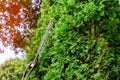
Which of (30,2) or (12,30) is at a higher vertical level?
(30,2)

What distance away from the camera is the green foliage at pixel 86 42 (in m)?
5.27

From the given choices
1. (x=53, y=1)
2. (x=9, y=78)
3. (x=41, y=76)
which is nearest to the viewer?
(x=41, y=76)

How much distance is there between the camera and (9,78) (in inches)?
488

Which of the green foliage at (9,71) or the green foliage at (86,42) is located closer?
the green foliage at (86,42)

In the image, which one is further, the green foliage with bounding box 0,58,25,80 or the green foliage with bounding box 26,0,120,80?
the green foliage with bounding box 0,58,25,80

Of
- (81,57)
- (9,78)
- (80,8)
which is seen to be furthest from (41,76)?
(9,78)

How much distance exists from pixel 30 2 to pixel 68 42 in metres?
5.59

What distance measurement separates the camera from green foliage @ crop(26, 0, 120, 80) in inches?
208

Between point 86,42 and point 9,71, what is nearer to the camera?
point 86,42

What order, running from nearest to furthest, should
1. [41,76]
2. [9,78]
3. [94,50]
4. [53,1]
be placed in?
[94,50]
[41,76]
[53,1]
[9,78]

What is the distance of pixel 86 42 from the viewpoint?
5449 mm

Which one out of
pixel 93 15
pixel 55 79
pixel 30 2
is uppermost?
pixel 30 2

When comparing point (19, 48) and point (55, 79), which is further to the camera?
point (19, 48)

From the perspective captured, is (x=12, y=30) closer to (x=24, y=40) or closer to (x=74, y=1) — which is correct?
(x=24, y=40)
